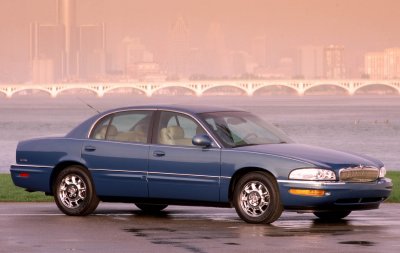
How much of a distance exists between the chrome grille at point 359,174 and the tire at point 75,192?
3067 mm

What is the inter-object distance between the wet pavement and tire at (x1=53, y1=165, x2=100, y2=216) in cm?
13

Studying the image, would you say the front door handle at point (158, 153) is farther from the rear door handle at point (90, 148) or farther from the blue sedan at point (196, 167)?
the rear door handle at point (90, 148)

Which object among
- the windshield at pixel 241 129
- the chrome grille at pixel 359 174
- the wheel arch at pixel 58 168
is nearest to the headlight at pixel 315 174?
the chrome grille at pixel 359 174

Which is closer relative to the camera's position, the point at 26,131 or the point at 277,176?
the point at 277,176

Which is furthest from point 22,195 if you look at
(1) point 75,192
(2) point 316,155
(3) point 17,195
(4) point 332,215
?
(2) point 316,155

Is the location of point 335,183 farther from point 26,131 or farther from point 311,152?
point 26,131

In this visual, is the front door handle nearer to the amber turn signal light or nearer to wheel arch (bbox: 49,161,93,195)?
wheel arch (bbox: 49,161,93,195)

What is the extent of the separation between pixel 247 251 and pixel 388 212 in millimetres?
4590

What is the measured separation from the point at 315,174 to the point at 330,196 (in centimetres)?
28

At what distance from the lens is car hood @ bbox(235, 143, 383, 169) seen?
14188mm

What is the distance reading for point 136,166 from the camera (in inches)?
598

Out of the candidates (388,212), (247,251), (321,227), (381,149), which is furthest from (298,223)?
(381,149)

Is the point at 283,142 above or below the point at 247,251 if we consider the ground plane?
above

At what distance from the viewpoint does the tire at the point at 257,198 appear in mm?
14258
